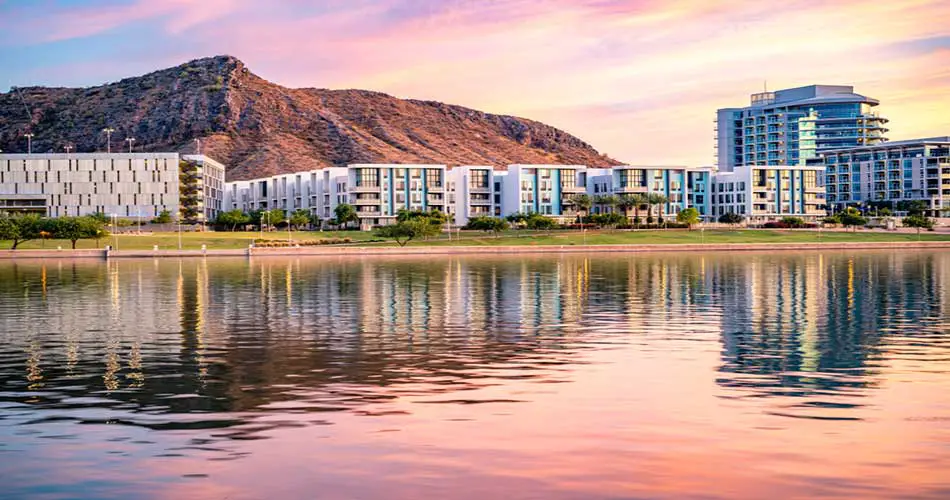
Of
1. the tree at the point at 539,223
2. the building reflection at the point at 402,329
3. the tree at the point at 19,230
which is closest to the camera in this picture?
the building reflection at the point at 402,329

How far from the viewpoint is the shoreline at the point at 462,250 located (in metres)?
141

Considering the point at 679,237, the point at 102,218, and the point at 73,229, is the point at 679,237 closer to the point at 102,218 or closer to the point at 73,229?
the point at 73,229

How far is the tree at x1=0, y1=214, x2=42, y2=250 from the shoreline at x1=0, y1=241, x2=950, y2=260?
9404 millimetres

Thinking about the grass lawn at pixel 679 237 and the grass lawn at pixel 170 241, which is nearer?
the grass lawn at pixel 170 241

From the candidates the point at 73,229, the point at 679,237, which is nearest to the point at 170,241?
the point at 73,229

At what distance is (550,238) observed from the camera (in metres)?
166

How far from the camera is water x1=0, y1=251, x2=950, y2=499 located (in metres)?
17.4

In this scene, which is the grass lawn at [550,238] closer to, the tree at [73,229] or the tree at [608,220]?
the tree at [73,229]

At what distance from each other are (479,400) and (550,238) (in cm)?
14181

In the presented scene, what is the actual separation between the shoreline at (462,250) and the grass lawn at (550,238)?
8.30 metres

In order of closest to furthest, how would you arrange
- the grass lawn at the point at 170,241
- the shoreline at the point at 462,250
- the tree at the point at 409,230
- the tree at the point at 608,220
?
the shoreline at the point at 462,250
the tree at the point at 409,230
the grass lawn at the point at 170,241
the tree at the point at 608,220

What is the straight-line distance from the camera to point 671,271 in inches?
3600

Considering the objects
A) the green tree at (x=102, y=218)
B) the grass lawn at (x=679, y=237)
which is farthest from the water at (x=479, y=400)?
the green tree at (x=102, y=218)

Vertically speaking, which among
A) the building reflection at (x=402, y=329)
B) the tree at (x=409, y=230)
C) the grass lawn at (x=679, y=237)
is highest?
the tree at (x=409, y=230)
